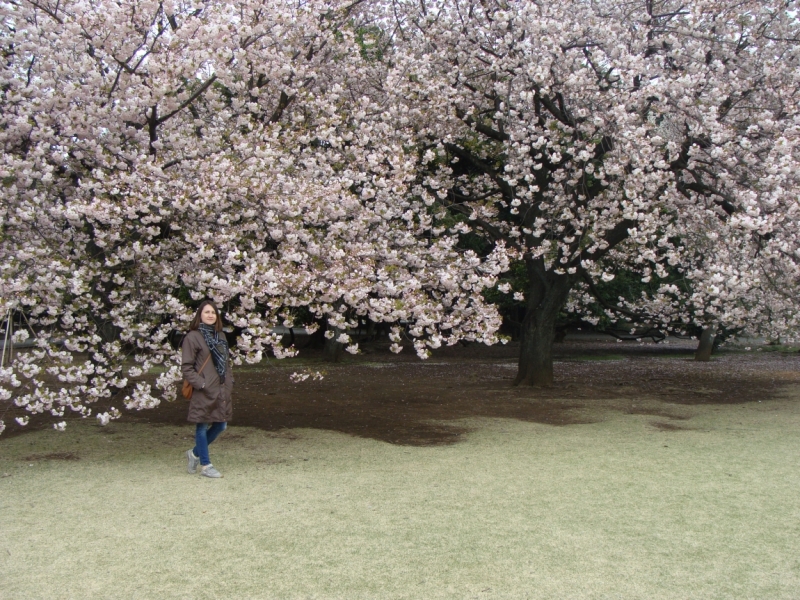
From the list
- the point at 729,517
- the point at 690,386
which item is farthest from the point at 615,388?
the point at 729,517

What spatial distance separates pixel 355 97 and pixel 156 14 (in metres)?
4.33

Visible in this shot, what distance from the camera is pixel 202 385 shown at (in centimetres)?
622

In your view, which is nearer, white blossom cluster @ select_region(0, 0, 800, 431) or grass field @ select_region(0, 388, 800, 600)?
grass field @ select_region(0, 388, 800, 600)

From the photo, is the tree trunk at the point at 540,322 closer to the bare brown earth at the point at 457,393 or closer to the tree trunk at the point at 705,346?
the bare brown earth at the point at 457,393

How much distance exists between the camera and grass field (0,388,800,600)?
4090 millimetres

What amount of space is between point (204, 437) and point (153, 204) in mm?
2331

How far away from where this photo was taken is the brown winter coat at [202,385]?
244 inches

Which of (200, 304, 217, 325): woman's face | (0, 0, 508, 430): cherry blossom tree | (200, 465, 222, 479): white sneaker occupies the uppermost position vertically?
(0, 0, 508, 430): cherry blossom tree

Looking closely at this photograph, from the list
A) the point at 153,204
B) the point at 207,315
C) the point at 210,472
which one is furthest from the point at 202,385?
the point at 153,204

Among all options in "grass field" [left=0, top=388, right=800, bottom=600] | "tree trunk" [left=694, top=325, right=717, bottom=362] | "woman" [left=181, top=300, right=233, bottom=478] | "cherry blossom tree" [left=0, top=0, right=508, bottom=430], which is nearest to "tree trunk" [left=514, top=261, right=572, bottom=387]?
"cherry blossom tree" [left=0, top=0, right=508, bottom=430]

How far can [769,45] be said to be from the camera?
1047cm

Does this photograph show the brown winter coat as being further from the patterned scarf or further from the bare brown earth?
the bare brown earth

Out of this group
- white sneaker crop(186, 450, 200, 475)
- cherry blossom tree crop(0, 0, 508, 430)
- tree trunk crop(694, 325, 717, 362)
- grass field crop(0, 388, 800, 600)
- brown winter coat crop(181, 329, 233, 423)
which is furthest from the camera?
tree trunk crop(694, 325, 717, 362)

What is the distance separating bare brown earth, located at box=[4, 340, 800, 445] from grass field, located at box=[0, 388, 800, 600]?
1605 mm
